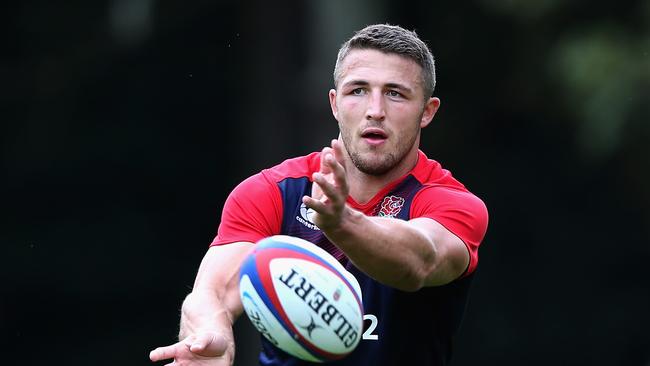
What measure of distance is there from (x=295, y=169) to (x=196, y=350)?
4.23 ft

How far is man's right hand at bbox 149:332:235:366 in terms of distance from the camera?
6664 mm

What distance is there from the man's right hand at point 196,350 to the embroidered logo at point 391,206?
1.08 m

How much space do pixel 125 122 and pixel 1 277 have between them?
223 cm

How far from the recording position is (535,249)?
15.7 m

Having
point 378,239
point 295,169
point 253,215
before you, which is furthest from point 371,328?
point 378,239

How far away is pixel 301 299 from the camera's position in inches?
248

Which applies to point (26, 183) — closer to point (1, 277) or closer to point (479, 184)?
point (1, 277)

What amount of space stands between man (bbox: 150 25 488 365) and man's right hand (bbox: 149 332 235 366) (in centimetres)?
9

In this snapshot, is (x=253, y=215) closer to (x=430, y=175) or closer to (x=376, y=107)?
(x=376, y=107)

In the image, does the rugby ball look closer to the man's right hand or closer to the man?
the man's right hand

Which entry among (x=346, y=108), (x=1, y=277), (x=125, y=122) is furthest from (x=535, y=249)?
(x=346, y=108)

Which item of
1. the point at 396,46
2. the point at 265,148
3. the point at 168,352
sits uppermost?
the point at 396,46

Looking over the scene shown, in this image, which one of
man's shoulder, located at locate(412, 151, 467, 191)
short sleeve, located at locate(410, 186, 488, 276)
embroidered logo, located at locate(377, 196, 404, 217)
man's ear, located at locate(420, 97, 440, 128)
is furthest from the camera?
man's ear, located at locate(420, 97, 440, 128)

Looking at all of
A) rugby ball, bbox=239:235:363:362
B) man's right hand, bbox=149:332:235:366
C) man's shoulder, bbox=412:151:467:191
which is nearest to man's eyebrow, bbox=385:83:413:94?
man's shoulder, bbox=412:151:467:191
